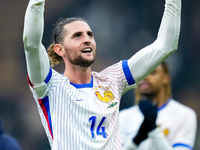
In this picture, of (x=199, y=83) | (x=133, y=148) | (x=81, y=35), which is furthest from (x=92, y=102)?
(x=199, y=83)

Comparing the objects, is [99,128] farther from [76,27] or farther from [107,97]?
[76,27]

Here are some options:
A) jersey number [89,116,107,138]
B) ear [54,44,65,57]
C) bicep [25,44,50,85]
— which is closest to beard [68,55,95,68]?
ear [54,44,65,57]

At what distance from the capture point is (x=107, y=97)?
3.23 meters

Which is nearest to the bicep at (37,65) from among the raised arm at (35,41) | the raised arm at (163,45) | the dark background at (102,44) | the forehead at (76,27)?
the raised arm at (35,41)

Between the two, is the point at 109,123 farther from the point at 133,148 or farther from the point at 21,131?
the point at 21,131

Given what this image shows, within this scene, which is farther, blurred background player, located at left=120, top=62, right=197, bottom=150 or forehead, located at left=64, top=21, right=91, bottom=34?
blurred background player, located at left=120, top=62, right=197, bottom=150

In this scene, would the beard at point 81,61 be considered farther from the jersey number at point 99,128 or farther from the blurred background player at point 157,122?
the blurred background player at point 157,122

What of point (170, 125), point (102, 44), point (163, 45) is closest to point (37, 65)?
point (163, 45)

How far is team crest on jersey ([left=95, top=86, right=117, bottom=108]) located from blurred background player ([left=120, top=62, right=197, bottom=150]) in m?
1.16

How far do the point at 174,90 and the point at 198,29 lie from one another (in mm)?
1422

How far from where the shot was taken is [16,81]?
8.90 m

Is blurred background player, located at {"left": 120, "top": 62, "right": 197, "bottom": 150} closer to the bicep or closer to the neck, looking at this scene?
the neck

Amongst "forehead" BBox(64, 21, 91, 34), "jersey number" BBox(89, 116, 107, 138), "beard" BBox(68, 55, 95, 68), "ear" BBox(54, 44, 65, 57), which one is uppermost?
"forehead" BBox(64, 21, 91, 34)

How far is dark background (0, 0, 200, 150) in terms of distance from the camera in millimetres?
8555
